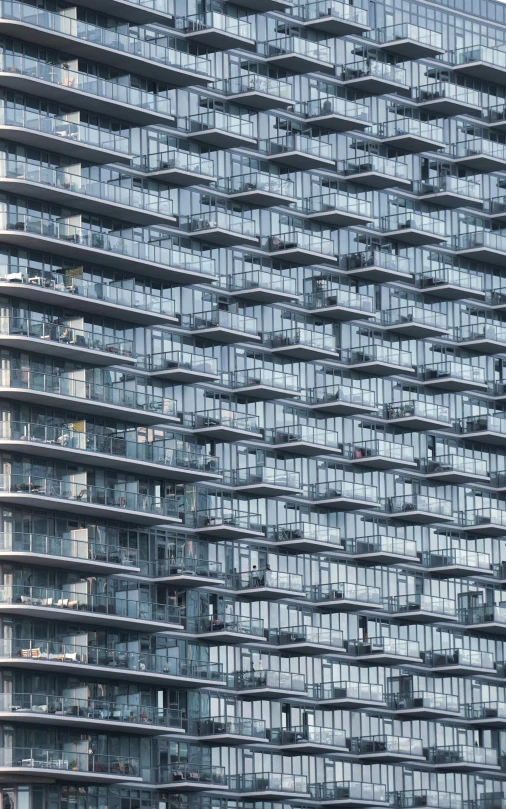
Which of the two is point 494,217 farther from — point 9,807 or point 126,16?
point 9,807

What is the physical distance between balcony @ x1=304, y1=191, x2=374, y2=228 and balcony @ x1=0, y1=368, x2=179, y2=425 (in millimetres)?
14954

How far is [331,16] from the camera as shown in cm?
12281

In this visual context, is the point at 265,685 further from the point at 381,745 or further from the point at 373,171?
the point at 373,171

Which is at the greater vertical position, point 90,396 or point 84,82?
point 84,82

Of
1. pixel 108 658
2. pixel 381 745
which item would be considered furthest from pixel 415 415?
pixel 108 658

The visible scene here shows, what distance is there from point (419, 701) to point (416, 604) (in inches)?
179

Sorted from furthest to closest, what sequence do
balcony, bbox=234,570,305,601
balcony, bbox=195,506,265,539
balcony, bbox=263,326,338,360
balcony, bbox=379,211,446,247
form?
balcony, bbox=379,211,446,247
balcony, bbox=263,326,338,360
balcony, bbox=234,570,305,601
balcony, bbox=195,506,265,539

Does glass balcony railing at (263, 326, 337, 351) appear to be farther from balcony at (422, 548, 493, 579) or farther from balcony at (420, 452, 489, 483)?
balcony at (422, 548, 493, 579)

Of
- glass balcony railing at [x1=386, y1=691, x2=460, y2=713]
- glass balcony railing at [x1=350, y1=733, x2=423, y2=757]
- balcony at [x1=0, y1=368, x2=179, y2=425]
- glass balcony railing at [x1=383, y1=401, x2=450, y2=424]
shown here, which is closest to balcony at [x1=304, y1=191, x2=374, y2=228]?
glass balcony railing at [x1=383, y1=401, x2=450, y2=424]

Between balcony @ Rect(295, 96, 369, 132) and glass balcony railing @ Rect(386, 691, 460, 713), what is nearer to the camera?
balcony @ Rect(295, 96, 369, 132)

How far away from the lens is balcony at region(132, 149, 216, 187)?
114 meters

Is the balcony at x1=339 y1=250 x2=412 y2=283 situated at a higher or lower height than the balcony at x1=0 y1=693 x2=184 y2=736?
higher

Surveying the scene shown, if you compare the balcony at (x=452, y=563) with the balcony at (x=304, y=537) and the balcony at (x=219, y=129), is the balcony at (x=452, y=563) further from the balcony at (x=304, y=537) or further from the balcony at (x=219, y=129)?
the balcony at (x=219, y=129)

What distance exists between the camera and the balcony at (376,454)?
405ft
